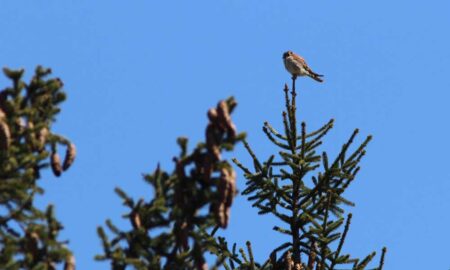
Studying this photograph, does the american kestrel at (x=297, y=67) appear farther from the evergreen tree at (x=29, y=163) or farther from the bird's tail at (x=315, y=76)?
the evergreen tree at (x=29, y=163)

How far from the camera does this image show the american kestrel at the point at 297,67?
22547 millimetres

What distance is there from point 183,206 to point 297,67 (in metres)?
14.3

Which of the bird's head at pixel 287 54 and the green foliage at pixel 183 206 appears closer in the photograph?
the green foliage at pixel 183 206

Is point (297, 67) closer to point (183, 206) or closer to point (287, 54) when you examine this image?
point (287, 54)

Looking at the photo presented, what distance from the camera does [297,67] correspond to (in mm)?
22500

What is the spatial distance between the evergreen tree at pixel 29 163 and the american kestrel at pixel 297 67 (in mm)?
13096

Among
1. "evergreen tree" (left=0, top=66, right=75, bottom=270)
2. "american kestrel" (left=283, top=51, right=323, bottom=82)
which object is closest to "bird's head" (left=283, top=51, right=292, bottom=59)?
"american kestrel" (left=283, top=51, right=323, bottom=82)

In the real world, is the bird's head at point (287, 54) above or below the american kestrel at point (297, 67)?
above

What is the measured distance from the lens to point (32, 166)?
9320 mm

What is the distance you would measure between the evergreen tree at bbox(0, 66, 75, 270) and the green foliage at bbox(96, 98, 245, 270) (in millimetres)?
455

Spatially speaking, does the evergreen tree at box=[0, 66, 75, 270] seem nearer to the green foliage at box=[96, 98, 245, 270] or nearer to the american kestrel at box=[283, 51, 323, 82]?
the green foliage at box=[96, 98, 245, 270]

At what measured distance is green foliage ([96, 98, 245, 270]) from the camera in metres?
8.26

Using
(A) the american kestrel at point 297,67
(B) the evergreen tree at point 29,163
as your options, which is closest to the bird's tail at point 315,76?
(A) the american kestrel at point 297,67

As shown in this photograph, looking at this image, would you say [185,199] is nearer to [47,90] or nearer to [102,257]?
[102,257]
